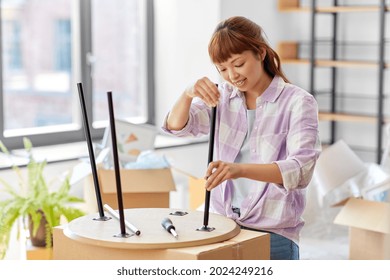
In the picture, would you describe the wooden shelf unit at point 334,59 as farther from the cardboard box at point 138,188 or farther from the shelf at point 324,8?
the cardboard box at point 138,188

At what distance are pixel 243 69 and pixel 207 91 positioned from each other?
163mm

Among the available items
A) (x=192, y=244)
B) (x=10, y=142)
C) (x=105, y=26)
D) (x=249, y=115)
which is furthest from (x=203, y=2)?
(x=192, y=244)

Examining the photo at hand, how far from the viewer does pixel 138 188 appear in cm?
274

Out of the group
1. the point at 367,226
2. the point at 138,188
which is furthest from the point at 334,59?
the point at 138,188

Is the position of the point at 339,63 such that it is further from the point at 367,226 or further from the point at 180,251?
the point at 180,251

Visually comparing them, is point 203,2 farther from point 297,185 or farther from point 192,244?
point 192,244

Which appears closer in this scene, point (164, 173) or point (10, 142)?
point (164, 173)

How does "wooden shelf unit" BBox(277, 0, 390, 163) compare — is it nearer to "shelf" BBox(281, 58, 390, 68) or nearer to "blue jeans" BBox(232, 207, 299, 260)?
"shelf" BBox(281, 58, 390, 68)

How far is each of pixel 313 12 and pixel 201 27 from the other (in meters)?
0.78

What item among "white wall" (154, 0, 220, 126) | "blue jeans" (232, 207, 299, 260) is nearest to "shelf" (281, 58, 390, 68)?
"white wall" (154, 0, 220, 126)

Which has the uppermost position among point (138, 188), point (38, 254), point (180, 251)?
point (180, 251)

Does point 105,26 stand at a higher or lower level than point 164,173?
higher

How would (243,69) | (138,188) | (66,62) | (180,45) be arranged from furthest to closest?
1. (180,45)
2. (66,62)
3. (138,188)
4. (243,69)
